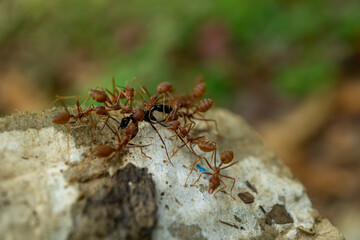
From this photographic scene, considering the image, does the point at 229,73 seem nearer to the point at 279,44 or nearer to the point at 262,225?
the point at 279,44

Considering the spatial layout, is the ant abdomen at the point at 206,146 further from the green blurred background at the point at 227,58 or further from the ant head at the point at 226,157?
the green blurred background at the point at 227,58

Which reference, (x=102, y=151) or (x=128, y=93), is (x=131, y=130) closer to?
(x=102, y=151)

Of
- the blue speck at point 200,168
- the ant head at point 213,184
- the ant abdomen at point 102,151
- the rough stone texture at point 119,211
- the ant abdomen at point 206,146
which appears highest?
the ant abdomen at point 206,146

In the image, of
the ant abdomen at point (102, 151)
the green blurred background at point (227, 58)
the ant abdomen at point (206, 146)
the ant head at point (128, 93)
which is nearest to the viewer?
the ant abdomen at point (102, 151)

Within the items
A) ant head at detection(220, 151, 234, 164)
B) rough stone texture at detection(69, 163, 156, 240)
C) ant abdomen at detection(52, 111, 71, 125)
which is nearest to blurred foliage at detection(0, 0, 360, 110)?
ant head at detection(220, 151, 234, 164)

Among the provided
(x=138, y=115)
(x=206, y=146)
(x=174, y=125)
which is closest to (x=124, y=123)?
(x=138, y=115)

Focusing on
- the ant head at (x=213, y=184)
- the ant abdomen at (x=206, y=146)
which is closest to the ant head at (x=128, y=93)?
the ant abdomen at (x=206, y=146)
